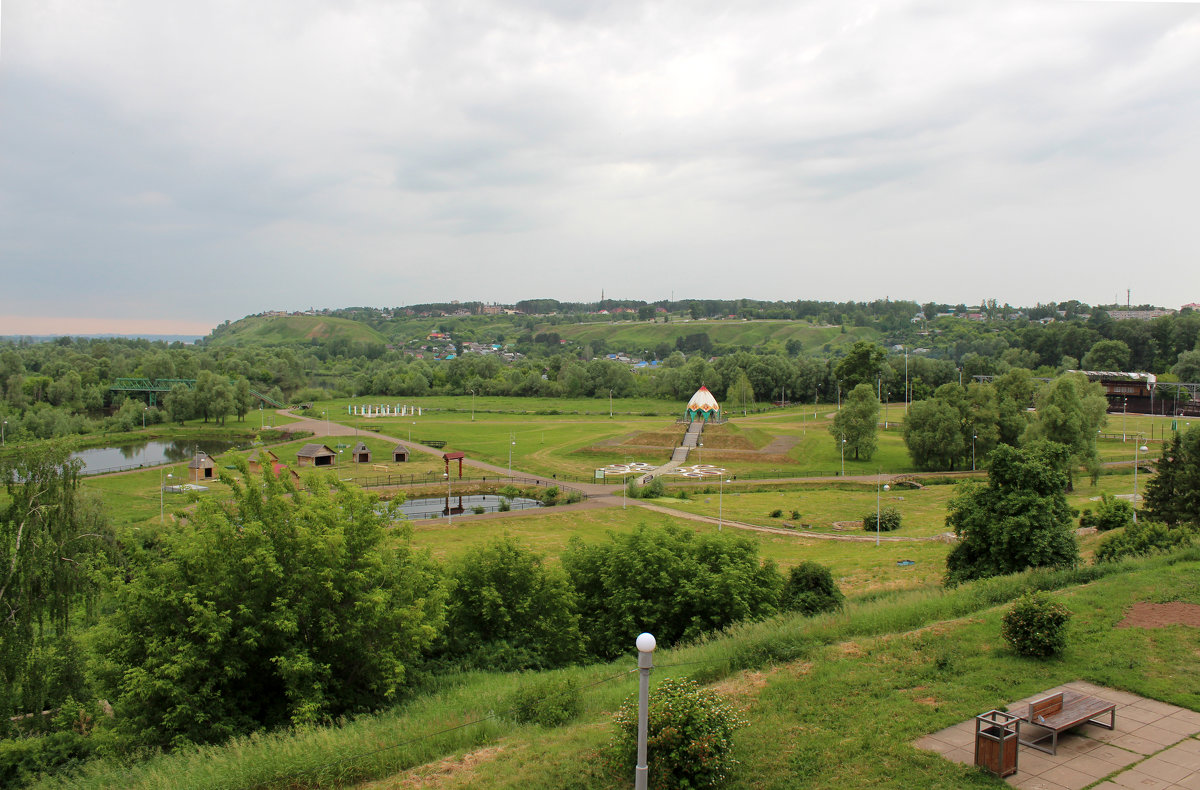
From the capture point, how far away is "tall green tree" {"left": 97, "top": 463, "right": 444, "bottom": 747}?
14617 mm

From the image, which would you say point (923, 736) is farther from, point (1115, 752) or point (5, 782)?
point (5, 782)

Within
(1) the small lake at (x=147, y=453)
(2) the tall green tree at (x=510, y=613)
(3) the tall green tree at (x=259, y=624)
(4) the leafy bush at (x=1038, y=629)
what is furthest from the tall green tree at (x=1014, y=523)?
(1) the small lake at (x=147, y=453)

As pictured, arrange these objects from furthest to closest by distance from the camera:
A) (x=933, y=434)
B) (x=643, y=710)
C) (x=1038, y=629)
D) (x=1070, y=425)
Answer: (x=933, y=434), (x=1070, y=425), (x=1038, y=629), (x=643, y=710)

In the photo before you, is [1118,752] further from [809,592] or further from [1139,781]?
[809,592]

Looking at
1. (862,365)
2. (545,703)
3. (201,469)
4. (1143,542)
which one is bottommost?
(201,469)

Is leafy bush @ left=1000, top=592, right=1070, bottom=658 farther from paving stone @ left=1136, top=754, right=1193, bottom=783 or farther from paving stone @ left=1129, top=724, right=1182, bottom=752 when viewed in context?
paving stone @ left=1136, top=754, right=1193, bottom=783

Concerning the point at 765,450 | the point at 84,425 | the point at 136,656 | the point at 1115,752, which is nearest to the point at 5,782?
the point at 136,656

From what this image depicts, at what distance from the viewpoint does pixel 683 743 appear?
9648 mm

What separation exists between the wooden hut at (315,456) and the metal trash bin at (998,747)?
61221 mm

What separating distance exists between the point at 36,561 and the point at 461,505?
110 ft

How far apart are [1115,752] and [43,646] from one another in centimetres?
2623

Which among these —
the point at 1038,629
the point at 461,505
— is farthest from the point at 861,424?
the point at 1038,629

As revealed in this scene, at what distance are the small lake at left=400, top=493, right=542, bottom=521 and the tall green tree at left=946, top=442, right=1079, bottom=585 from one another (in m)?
32.1

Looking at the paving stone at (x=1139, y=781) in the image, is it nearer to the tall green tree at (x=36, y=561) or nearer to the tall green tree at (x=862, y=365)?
the tall green tree at (x=36, y=561)
